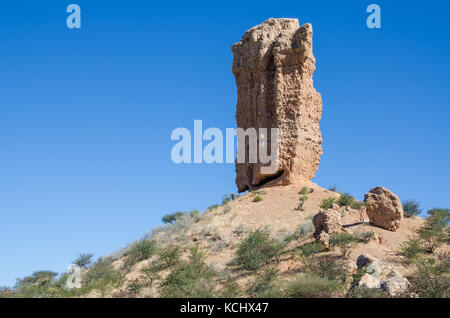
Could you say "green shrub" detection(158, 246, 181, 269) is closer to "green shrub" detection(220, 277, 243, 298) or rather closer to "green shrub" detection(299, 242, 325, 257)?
"green shrub" detection(220, 277, 243, 298)

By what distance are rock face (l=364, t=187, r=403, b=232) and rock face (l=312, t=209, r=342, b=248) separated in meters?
2.25

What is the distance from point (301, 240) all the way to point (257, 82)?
9.52 m

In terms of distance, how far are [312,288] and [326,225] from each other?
13.5ft

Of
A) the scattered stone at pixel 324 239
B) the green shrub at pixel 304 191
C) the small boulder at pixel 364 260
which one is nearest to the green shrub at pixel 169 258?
the scattered stone at pixel 324 239

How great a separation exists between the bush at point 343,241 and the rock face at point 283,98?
718 centimetres

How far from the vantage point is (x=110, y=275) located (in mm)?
13000

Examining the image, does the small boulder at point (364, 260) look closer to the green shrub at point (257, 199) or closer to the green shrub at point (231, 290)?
the green shrub at point (231, 290)

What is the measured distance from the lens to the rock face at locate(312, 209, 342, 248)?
42.0 feet

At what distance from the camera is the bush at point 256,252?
12.1 m

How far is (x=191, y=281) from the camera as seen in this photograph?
35.2 feet

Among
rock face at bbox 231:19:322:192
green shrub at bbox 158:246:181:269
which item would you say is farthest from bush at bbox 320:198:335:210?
green shrub at bbox 158:246:181:269
